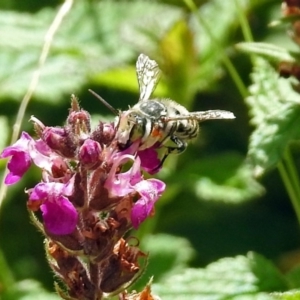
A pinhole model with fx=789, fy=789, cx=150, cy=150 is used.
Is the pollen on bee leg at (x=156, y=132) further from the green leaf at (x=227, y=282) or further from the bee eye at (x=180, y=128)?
the green leaf at (x=227, y=282)

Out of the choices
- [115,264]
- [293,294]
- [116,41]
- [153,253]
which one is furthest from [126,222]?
[116,41]

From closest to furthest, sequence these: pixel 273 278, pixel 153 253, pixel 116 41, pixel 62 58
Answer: pixel 273 278 < pixel 153 253 < pixel 62 58 < pixel 116 41

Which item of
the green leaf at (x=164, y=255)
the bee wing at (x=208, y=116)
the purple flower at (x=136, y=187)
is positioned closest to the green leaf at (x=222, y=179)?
the green leaf at (x=164, y=255)

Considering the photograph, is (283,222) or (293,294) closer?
(293,294)

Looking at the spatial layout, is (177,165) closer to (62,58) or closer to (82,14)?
(62,58)

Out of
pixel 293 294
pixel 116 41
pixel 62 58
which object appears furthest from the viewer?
pixel 116 41

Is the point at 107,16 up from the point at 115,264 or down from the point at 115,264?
up

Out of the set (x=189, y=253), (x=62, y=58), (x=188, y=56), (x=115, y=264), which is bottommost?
(x=115, y=264)
